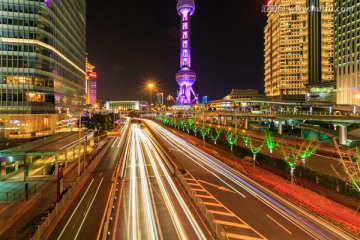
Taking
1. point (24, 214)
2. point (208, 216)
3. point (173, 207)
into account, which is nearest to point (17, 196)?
point (24, 214)

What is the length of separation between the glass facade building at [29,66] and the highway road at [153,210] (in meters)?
42.4

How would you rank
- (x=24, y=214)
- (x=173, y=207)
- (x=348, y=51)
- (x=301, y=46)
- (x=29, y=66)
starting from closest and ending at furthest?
(x=24, y=214) < (x=173, y=207) < (x=29, y=66) < (x=348, y=51) < (x=301, y=46)

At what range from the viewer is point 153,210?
2070 centimetres

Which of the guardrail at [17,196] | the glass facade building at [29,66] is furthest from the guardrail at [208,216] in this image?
the glass facade building at [29,66]

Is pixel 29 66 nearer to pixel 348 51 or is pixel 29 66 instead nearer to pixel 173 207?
pixel 173 207

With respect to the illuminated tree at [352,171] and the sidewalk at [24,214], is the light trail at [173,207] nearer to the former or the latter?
the sidewalk at [24,214]

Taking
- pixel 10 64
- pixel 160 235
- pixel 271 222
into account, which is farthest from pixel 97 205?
pixel 10 64

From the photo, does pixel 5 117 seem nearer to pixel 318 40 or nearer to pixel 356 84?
pixel 356 84

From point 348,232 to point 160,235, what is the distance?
496 inches

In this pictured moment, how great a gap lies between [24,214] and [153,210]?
982 centimetres

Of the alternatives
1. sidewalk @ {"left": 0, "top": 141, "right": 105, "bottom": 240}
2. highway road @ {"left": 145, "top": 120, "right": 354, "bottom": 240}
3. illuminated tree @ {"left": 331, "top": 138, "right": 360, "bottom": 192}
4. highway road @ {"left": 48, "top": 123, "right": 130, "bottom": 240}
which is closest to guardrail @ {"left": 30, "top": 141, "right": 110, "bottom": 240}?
highway road @ {"left": 48, "top": 123, "right": 130, "bottom": 240}

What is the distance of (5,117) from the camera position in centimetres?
5959

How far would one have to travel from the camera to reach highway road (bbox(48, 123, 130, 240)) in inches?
654

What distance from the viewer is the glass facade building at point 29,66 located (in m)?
60.3
